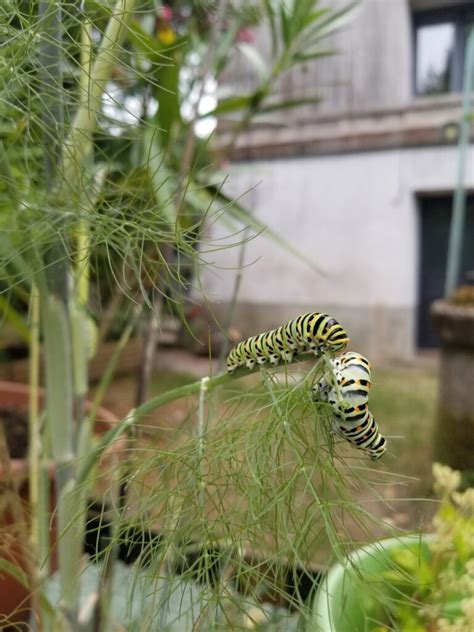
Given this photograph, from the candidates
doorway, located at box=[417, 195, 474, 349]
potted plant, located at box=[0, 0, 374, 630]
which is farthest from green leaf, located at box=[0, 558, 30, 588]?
doorway, located at box=[417, 195, 474, 349]

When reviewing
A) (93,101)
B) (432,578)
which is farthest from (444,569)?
(93,101)

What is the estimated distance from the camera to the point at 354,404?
231 millimetres

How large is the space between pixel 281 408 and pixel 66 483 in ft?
0.59

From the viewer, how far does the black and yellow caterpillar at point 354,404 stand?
0.23 metres

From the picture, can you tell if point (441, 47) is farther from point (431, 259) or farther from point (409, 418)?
point (409, 418)

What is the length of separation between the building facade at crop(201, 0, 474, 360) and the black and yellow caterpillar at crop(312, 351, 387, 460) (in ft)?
7.77

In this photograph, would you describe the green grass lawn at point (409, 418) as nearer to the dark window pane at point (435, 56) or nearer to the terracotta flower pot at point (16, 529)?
the terracotta flower pot at point (16, 529)

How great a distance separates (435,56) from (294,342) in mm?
2937

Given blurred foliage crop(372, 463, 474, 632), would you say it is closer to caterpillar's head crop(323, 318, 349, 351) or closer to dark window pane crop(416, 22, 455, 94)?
caterpillar's head crop(323, 318, 349, 351)

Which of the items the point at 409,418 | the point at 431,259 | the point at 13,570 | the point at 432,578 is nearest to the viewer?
the point at 13,570

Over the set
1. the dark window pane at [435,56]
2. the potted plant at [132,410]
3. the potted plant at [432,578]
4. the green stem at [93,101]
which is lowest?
the potted plant at [432,578]

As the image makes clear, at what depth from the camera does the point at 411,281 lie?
8.86 ft

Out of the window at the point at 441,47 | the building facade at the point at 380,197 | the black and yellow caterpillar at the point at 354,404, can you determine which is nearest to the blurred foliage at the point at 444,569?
the black and yellow caterpillar at the point at 354,404

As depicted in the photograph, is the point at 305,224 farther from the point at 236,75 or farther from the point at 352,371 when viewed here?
the point at 352,371
